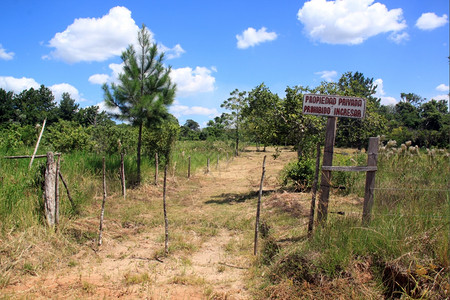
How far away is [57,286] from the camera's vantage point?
14.5ft

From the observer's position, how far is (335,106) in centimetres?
485

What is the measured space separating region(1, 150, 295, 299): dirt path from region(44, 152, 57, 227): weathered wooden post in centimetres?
65

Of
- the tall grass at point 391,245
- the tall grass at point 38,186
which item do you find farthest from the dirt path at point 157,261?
the tall grass at point 391,245

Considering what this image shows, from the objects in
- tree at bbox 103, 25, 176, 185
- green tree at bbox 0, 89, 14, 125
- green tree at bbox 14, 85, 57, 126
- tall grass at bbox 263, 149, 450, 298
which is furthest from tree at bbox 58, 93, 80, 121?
tall grass at bbox 263, 149, 450, 298

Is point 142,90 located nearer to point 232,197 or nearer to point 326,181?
point 232,197

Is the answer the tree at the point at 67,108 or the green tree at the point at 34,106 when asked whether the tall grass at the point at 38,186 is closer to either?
the green tree at the point at 34,106

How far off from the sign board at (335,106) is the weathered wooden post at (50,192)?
4881mm

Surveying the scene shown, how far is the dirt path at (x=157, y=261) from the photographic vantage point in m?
4.29

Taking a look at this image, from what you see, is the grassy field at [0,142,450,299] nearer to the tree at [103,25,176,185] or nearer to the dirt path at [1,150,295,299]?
the dirt path at [1,150,295,299]

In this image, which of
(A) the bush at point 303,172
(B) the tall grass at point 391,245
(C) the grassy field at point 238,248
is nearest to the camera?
(B) the tall grass at point 391,245

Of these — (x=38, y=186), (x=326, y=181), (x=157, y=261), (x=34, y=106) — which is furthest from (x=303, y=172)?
(x=34, y=106)

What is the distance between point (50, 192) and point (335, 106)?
5.42 m

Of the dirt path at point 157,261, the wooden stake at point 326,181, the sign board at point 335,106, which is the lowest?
the dirt path at point 157,261

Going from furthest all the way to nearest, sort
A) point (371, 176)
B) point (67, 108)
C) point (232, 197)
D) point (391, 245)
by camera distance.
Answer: point (67, 108) < point (232, 197) < point (371, 176) < point (391, 245)
